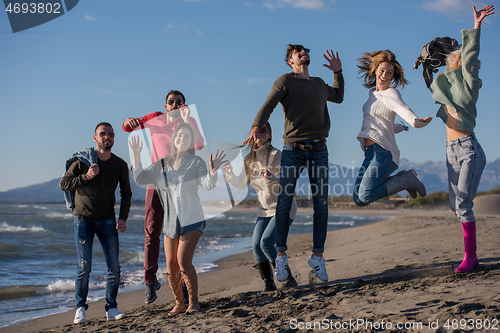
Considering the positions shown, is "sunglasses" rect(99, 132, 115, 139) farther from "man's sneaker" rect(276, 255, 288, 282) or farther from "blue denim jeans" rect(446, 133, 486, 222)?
"blue denim jeans" rect(446, 133, 486, 222)

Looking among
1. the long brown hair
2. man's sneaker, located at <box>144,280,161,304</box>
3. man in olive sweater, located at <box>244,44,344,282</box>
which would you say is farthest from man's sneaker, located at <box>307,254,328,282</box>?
man's sneaker, located at <box>144,280,161,304</box>

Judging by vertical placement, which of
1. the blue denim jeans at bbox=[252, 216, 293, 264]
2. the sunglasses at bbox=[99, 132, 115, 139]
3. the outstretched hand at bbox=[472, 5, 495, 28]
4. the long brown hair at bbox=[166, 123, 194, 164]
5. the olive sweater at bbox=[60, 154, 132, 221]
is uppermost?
the outstretched hand at bbox=[472, 5, 495, 28]

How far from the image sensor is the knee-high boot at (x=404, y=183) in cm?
407

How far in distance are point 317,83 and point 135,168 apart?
217 cm

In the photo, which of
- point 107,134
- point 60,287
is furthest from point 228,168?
point 60,287

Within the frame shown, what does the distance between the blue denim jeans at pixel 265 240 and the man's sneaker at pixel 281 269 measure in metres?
0.20

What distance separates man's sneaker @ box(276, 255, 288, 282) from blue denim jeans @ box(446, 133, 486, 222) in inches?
74.2

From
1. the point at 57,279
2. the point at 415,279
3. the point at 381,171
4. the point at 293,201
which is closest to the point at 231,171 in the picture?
the point at 293,201

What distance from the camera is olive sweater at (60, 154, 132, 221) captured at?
3.88m

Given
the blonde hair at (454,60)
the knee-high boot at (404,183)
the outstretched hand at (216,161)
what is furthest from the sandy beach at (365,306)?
the blonde hair at (454,60)

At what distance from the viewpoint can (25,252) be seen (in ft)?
38.3

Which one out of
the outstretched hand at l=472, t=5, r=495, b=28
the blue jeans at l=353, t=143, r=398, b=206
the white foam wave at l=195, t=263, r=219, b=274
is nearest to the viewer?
the outstretched hand at l=472, t=5, r=495, b=28

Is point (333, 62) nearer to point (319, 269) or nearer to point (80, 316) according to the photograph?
point (319, 269)

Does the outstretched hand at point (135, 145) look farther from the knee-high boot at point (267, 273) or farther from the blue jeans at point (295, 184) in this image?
the knee-high boot at point (267, 273)
